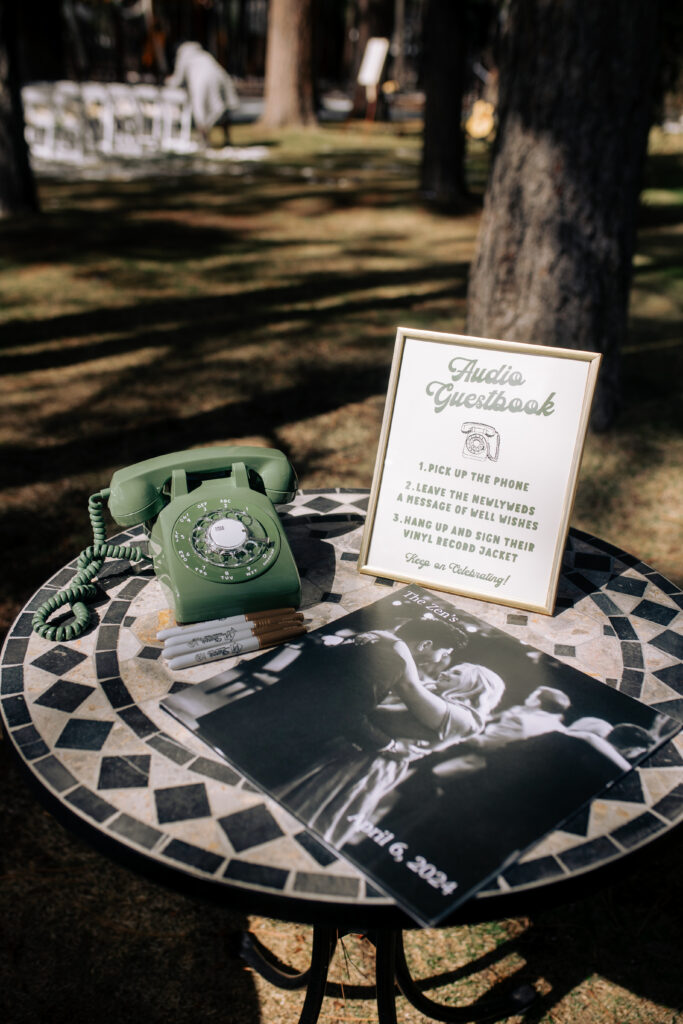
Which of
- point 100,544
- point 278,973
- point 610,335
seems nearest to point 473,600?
point 100,544

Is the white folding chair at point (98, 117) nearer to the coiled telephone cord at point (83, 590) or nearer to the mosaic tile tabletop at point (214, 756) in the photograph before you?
the coiled telephone cord at point (83, 590)

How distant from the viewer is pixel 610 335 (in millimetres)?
4398

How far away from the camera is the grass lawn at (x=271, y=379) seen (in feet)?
6.60

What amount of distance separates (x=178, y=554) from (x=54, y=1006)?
1161 mm

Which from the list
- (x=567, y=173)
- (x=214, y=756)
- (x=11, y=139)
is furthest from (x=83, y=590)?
(x=11, y=139)

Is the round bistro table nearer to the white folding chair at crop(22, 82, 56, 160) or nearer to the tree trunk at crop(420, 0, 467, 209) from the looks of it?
the tree trunk at crop(420, 0, 467, 209)

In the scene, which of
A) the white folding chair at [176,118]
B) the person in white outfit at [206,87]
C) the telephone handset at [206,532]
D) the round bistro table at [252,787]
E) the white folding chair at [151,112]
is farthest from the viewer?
the white folding chair at [176,118]

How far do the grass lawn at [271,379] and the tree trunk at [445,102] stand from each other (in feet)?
1.56

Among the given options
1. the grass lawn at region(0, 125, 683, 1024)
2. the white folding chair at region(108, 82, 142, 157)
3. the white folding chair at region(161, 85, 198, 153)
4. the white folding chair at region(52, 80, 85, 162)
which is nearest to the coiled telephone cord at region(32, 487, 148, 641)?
the grass lawn at region(0, 125, 683, 1024)

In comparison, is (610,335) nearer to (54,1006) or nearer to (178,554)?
(178,554)

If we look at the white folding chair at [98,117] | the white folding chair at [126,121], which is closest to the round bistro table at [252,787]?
the white folding chair at [98,117]

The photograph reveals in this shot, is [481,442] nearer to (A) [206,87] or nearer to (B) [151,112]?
(A) [206,87]

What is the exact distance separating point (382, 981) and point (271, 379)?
4560 mm

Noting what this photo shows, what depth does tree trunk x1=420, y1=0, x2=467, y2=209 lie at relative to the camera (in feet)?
29.6
